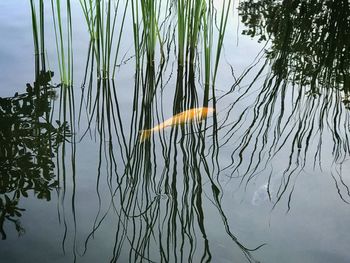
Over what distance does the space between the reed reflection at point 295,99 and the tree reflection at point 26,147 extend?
1.80 ft

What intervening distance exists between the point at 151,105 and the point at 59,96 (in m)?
0.35

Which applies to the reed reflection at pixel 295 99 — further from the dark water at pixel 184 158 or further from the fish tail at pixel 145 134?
the fish tail at pixel 145 134

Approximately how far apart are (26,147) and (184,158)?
480mm

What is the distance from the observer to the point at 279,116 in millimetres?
1859

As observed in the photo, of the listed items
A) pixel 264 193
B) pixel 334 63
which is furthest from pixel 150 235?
pixel 334 63

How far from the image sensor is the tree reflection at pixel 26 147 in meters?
1.34

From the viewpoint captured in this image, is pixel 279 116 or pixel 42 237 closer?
pixel 42 237

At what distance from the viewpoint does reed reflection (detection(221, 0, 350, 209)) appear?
1593 millimetres

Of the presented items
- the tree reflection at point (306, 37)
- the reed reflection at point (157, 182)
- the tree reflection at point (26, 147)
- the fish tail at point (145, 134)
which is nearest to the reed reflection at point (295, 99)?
the tree reflection at point (306, 37)

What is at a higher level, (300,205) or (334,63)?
(334,63)

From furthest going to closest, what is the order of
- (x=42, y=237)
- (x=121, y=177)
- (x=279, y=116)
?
(x=279, y=116), (x=121, y=177), (x=42, y=237)

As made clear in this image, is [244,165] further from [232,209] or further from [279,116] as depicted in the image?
[279,116]

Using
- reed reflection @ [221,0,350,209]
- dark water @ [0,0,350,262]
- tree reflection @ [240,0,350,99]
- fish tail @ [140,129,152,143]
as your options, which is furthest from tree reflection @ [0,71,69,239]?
tree reflection @ [240,0,350,99]

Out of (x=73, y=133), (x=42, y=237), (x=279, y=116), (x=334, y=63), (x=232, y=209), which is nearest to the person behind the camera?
(x=42, y=237)
